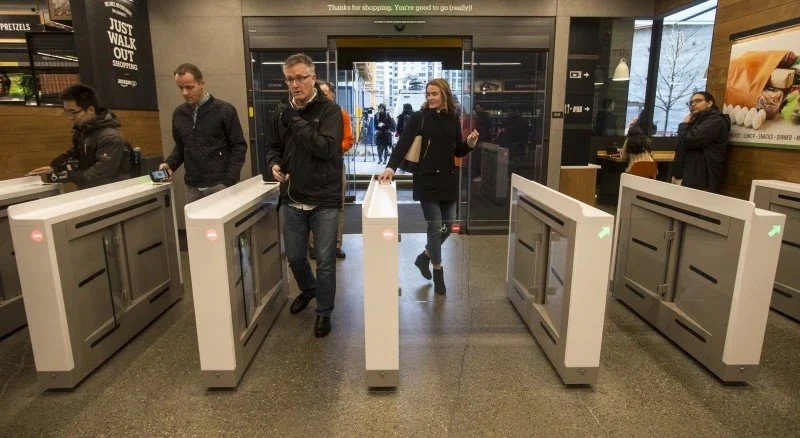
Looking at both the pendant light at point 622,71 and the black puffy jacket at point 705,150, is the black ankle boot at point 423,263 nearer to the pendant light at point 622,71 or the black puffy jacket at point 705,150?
the black puffy jacket at point 705,150

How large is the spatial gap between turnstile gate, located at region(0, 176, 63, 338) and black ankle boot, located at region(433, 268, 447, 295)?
262 cm

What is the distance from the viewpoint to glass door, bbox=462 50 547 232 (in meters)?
5.32

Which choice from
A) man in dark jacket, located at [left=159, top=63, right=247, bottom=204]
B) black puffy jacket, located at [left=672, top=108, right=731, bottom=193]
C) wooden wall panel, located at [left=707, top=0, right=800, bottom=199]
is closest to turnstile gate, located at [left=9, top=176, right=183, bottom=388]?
man in dark jacket, located at [left=159, top=63, right=247, bottom=204]

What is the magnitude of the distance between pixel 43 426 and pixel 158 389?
46 centimetres

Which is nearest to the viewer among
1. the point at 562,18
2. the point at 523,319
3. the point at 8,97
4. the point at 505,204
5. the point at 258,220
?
the point at 258,220

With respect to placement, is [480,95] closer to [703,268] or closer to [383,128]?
[703,268]

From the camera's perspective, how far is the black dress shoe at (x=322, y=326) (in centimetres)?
290

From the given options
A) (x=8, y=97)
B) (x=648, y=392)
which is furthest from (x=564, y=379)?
(x=8, y=97)

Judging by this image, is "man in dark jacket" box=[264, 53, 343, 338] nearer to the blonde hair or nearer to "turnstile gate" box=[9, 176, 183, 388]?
the blonde hair

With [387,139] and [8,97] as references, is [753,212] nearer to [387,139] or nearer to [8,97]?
[8,97]

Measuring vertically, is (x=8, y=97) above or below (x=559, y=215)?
above

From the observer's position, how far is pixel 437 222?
123 inches

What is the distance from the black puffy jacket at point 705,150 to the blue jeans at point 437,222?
7.01 ft

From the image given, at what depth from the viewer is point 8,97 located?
13.1ft
